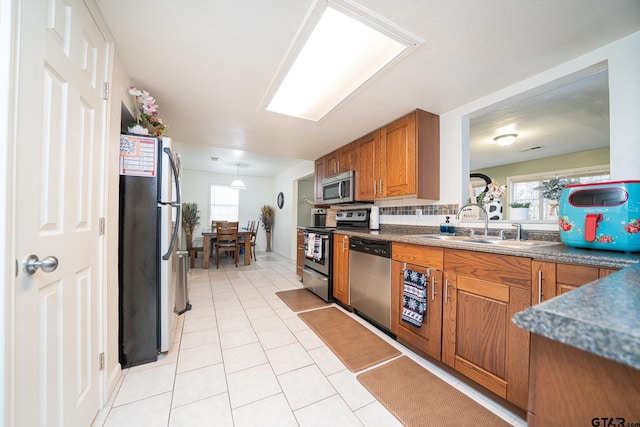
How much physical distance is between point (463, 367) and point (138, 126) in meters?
2.76

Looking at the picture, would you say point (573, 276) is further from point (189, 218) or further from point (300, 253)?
point (189, 218)

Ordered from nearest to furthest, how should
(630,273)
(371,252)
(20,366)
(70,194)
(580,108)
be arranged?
(630,273) → (20,366) → (70,194) → (371,252) → (580,108)

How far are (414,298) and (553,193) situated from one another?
122 centimetres

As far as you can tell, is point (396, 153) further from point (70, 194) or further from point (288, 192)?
point (288, 192)

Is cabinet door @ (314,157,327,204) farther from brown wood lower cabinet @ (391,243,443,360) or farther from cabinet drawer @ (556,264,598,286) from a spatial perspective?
cabinet drawer @ (556,264,598,286)

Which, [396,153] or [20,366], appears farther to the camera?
[396,153]

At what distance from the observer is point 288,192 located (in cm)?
618

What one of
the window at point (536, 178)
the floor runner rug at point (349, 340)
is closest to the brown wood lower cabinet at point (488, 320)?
the floor runner rug at point (349, 340)

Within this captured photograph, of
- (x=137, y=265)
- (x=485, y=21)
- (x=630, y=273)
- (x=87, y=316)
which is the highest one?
(x=485, y=21)

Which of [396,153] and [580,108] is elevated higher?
[580,108]

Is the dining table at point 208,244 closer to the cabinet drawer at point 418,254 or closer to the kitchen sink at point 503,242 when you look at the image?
the cabinet drawer at point 418,254

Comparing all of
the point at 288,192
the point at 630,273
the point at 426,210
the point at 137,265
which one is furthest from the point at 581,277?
the point at 288,192

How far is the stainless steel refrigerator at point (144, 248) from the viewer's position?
5.35 feet

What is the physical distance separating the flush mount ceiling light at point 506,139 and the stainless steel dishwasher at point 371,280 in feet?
8.79
